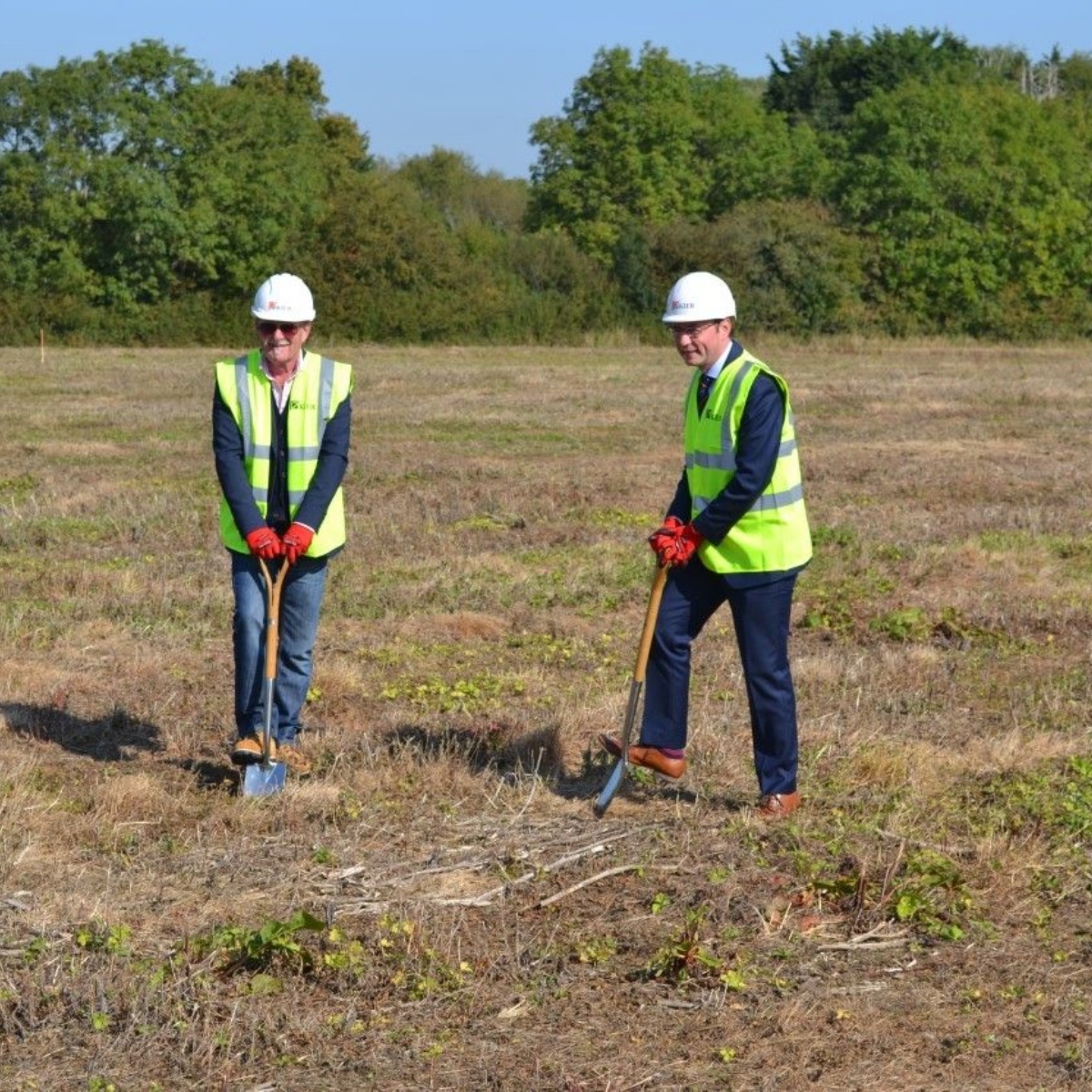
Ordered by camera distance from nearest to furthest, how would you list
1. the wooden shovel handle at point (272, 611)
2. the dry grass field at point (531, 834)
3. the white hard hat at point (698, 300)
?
1. the dry grass field at point (531, 834)
2. the white hard hat at point (698, 300)
3. the wooden shovel handle at point (272, 611)

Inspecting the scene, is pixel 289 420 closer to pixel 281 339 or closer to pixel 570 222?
pixel 281 339

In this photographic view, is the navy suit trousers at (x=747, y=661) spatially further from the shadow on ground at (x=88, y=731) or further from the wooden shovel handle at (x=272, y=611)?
the shadow on ground at (x=88, y=731)

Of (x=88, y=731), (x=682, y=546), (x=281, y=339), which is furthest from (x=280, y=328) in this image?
(x=88, y=731)

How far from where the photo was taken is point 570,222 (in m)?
64.9

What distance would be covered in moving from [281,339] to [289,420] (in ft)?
1.18

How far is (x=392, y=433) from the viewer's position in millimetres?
23203

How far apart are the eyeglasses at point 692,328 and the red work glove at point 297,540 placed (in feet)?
5.51

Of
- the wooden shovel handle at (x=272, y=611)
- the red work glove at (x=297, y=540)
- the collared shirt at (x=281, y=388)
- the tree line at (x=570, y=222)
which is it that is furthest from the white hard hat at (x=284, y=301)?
the tree line at (x=570, y=222)

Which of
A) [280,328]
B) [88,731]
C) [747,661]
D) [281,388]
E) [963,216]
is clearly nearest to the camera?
[747,661]

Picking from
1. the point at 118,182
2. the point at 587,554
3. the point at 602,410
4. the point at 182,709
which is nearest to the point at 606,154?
the point at 118,182

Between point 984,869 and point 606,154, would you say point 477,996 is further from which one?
point 606,154

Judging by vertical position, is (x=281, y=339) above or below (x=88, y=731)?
above

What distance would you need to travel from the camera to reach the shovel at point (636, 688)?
23.5 feet

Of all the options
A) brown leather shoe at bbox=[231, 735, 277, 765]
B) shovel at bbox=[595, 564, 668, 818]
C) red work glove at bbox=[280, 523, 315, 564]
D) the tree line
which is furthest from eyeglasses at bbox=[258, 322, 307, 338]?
the tree line
